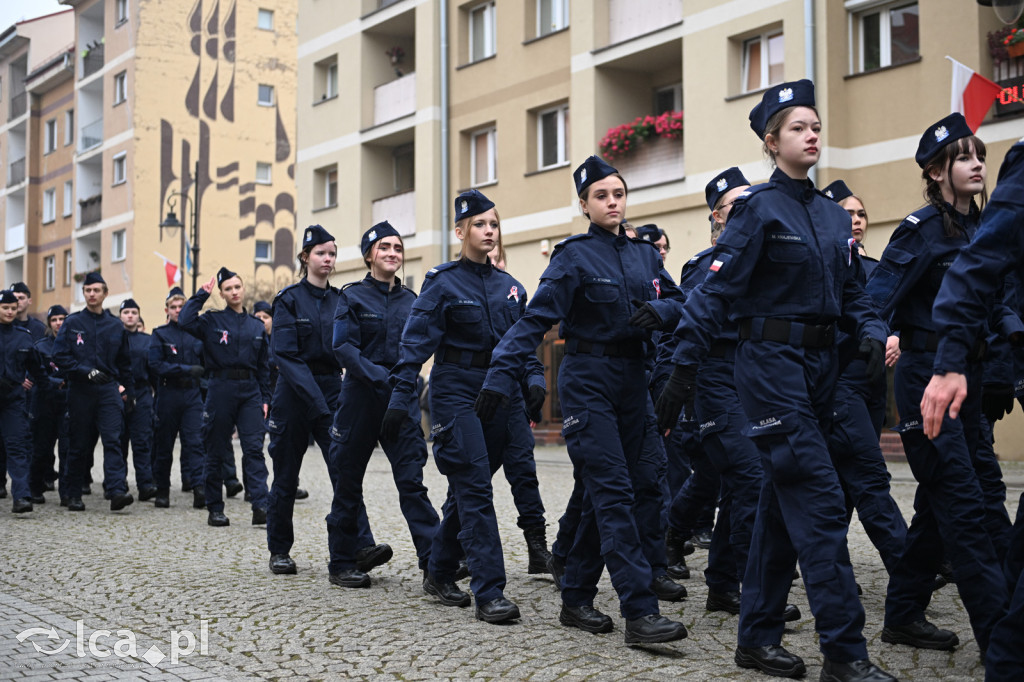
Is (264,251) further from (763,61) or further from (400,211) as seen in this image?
(763,61)

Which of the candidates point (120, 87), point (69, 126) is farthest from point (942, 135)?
point (69, 126)

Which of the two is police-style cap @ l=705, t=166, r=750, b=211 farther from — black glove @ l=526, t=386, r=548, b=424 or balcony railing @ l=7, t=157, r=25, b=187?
balcony railing @ l=7, t=157, r=25, b=187

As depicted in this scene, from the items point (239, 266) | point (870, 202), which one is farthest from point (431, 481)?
point (239, 266)

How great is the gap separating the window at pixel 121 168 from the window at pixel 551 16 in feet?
83.0

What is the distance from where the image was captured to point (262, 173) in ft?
163

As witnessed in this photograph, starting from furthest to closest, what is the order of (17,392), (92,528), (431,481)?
(431,481)
(17,392)
(92,528)

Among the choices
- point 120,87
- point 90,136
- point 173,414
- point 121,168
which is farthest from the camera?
point 90,136

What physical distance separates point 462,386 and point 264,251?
1740 inches

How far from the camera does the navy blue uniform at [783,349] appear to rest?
15.8 ft

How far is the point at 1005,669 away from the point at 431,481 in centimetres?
1262

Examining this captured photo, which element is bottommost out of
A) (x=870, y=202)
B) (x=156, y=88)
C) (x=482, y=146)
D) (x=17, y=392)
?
(x=17, y=392)

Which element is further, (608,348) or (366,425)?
(366,425)

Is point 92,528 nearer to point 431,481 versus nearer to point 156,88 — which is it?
point 431,481

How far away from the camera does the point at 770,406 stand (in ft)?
16.0
